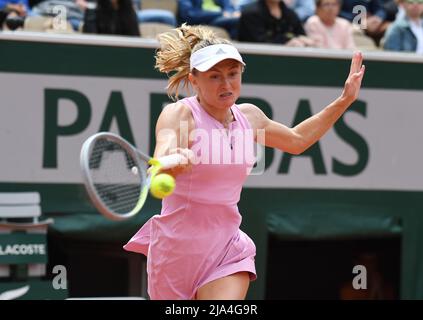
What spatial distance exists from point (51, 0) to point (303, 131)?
4.55 meters

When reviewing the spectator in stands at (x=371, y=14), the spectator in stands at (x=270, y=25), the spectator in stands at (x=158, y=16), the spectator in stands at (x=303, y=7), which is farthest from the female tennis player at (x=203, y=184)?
the spectator in stands at (x=371, y=14)

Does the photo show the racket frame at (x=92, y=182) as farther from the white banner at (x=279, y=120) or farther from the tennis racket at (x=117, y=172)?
the white banner at (x=279, y=120)

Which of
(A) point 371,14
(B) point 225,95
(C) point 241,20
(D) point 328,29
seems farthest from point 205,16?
(B) point 225,95

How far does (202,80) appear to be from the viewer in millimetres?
4777

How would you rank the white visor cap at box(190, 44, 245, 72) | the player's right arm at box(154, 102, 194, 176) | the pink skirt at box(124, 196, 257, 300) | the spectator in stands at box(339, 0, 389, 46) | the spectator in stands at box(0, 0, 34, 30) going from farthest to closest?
the spectator in stands at box(339, 0, 389, 46)
the spectator in stands at box(0, 0, 34, 30)
the pink skirt at box(124, 196, 257, 300)
the white visor cap at box(190, 44, 245, 72)
the player's right arm at box(154, 102, 194, 176)

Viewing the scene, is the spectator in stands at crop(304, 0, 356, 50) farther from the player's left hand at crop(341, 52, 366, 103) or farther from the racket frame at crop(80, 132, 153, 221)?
the racket frame at crop(80, 132, 153, 221)

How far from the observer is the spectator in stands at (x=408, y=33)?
8.91m

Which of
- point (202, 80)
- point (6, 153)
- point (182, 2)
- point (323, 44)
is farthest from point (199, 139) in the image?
point (182, 2)

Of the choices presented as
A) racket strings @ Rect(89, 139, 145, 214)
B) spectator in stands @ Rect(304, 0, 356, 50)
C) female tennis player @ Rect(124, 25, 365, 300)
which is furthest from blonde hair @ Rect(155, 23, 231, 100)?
spectator in stands @ Rect(304, 0, 356, 50)

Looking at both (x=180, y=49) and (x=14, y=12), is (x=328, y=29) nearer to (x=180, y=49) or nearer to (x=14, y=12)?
(x=14, y=12)

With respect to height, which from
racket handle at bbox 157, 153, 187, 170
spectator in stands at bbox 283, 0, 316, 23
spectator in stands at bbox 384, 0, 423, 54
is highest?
spectator in stands at bbox 283, 0, 316, 23

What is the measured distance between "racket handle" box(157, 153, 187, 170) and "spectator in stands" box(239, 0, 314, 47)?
4.48m

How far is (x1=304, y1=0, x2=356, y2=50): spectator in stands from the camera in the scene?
8891 mm

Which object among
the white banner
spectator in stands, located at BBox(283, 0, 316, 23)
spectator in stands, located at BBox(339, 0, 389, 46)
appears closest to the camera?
the white banner
